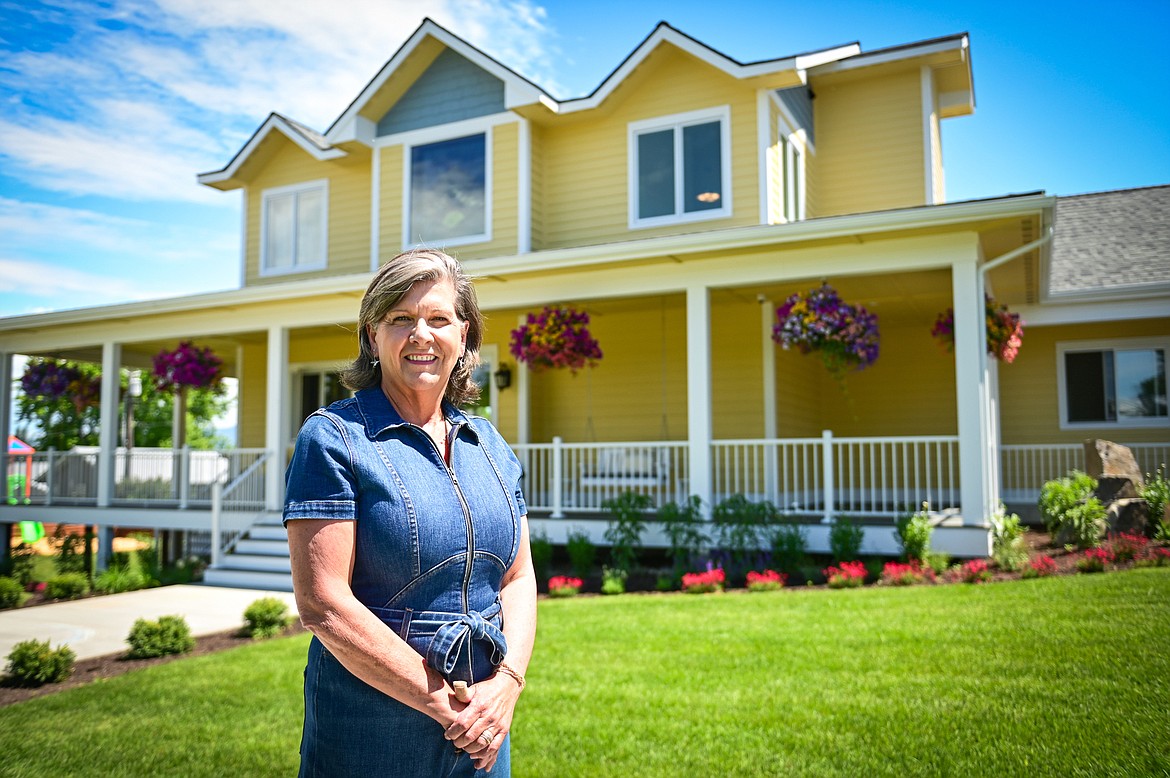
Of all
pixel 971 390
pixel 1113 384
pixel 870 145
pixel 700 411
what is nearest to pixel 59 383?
pixel 700 411

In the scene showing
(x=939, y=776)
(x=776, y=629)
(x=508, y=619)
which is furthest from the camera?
(x=776, y=629)

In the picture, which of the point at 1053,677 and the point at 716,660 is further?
the point at 716,660

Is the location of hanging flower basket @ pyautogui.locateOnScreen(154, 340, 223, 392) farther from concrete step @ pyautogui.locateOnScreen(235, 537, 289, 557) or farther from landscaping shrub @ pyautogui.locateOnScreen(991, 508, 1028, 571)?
landscaping shrub @ pyautogui.locateOnScreen(991, 508, 1028, 571)

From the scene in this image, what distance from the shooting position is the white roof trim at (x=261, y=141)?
47.3ft

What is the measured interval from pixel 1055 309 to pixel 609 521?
772 centimetres

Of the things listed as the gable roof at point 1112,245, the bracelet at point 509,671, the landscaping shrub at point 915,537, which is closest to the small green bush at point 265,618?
the landscaping shrub at point 915,537

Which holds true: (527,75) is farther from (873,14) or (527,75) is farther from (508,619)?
(508,619)

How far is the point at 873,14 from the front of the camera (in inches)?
512

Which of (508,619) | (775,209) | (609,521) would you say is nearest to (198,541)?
(609,521)

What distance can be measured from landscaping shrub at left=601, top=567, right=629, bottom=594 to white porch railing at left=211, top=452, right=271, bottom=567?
5.62 meters

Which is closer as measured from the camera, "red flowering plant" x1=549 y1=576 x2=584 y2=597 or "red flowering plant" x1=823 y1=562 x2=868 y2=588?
"red flowering plant" x1=823 y1=562 x2=868 y2=588

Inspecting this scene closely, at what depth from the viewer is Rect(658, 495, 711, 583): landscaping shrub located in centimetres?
962

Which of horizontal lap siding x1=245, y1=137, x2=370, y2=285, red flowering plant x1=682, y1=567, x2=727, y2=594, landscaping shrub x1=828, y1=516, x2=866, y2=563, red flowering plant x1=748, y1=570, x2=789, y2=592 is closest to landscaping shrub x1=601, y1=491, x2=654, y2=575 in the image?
red flowering plant x1=682, y1=567, x2=727, y2=594

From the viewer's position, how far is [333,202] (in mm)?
14891
